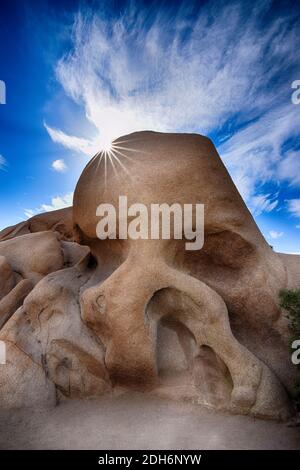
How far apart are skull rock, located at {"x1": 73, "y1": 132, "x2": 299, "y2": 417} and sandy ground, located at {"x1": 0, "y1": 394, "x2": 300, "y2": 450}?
1.36ft

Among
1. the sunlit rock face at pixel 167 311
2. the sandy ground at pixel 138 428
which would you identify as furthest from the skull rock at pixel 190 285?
the sandy ground at pixel 138 428

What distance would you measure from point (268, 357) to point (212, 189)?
10.2 ft

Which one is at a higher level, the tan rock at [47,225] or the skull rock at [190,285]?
the tan rock at [47,225]

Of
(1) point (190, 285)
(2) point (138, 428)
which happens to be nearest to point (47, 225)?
(1) point (190, 285)

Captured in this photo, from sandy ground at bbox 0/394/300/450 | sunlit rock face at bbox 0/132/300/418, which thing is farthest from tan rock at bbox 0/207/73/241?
sandy ground at bbox 0/394/300/450

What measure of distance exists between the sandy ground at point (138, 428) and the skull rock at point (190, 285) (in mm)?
414

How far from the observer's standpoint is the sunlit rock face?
197 inches

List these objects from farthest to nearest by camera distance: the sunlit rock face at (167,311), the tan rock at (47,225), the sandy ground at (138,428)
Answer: the tan rock at (47,225)
the sunlit rock face at (167,311)
the sandy ground at (138,428)

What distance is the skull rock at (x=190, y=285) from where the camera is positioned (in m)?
5.04

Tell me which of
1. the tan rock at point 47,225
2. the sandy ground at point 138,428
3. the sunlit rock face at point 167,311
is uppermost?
the tan rock at point 47,225

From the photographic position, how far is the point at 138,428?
4.32 metres

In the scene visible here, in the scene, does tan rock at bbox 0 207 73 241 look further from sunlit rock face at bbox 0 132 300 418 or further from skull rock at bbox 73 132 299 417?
skull rock at bbox 73 132 299 417

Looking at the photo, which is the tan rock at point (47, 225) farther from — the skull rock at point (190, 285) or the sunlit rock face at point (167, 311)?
the skull rock at point (190, 285)
